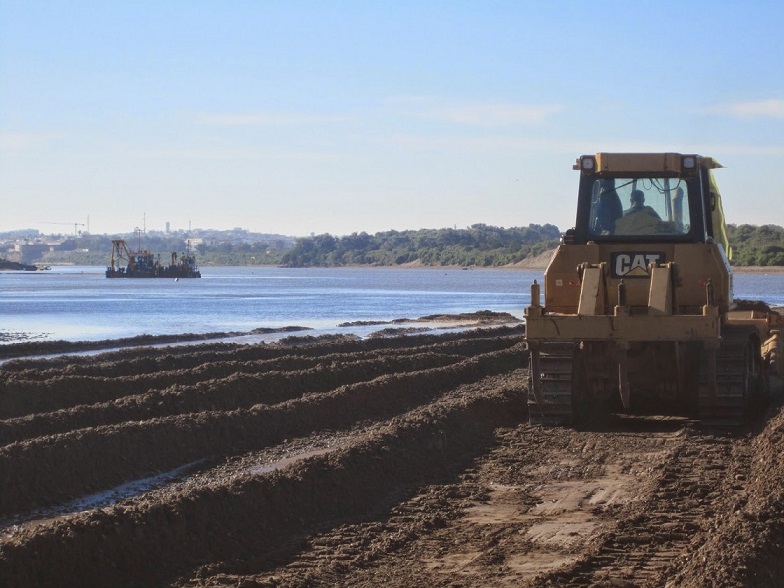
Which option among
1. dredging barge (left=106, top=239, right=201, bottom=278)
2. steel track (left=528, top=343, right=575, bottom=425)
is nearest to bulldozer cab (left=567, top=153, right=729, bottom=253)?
steel track (left=528, top=343, right=575, bottom=425)

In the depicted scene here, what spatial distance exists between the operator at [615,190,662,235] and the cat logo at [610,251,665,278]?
0.98 ft

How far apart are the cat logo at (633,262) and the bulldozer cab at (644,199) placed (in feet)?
0.66

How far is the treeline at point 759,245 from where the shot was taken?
10606 centimetres

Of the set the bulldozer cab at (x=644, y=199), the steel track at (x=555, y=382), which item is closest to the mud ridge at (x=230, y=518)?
the steel track at (x=555, y=382)

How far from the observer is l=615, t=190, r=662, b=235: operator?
44.7ft

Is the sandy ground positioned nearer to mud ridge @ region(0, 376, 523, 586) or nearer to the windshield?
mud ridge @ region(0, 376, 523, 586)

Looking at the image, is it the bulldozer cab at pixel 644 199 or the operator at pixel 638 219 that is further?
the operator at pixel 638 219

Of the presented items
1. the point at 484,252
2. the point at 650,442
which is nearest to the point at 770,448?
the point at 650,442

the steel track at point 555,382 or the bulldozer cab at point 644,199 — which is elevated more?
the bulldozer cab at point 644,199

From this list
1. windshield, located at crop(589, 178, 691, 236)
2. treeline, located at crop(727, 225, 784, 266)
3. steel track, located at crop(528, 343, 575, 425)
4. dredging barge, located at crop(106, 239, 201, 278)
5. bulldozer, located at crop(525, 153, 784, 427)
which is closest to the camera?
bulldozer, located at crop(525, 153, 784, 427)

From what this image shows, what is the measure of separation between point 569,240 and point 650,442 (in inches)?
101

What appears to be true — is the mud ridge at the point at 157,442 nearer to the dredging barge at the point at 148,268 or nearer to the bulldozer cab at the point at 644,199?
the bulldozer cab at the point at 644,199

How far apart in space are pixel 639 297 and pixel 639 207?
1.17m

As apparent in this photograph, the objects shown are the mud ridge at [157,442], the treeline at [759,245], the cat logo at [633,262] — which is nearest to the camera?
→ the mud ridge at [157,442]
